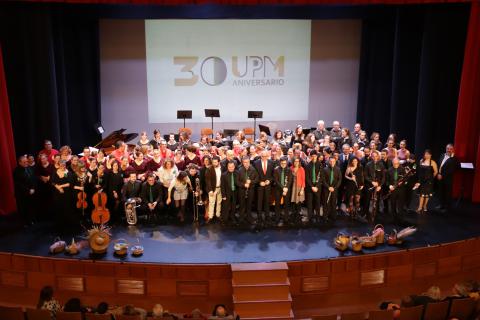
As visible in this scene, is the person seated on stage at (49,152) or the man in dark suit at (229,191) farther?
the person seated on stage at (49,152)

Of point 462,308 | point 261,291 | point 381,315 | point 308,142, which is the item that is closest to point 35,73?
point 308,142

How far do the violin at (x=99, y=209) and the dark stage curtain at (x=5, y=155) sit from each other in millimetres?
2057

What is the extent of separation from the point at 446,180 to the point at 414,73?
138 inches

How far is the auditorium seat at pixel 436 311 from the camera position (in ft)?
20.1

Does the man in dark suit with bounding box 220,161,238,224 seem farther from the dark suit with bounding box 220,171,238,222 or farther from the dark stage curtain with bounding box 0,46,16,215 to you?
the dark stage curtain with bounding box 0,46,16,215

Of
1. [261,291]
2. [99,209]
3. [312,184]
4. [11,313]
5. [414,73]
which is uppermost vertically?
[414,73]

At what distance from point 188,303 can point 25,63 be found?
5564mm

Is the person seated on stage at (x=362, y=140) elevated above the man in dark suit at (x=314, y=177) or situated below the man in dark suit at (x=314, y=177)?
above

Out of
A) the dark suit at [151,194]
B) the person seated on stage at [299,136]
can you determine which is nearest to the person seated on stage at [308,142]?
the person seated on stage at [299,136]

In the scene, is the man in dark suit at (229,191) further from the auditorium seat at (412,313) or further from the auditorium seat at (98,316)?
the auditorium seat at (412,313)

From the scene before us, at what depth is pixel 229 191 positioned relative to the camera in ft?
27.7

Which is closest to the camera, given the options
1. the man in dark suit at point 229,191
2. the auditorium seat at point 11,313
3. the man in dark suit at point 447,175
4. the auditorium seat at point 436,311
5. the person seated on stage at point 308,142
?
the auditorium seat at point 11,313

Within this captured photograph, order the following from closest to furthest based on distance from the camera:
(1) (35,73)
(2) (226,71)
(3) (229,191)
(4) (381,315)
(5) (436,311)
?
1. (4) (381,315)
2. (5) (436,311)
3. (3) (229,191)
4. (1) (35,73)
5. (2) (226,71)

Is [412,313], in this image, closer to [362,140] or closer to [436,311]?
[436,311]
